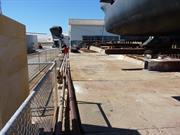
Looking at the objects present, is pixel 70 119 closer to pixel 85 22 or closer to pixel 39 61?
pixel 39 61

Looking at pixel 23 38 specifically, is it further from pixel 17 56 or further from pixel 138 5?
pixel 138 5

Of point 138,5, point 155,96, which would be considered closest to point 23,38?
point 138,5

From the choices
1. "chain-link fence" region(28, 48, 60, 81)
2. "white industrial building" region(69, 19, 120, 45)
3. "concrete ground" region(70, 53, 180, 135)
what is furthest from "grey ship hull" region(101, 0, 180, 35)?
"white industrial building" region(69, 19, 120, 45)

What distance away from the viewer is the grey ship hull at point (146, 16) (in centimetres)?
192

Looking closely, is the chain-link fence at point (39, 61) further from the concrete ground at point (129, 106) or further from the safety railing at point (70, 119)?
the concrete ground at point (129, 106)

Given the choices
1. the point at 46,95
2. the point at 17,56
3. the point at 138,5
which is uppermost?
the point at 138,5

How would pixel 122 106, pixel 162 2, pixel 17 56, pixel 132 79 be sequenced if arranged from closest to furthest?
pixel 162 2 < pixel 17 56 < pixel 122 106 < pixel 132 79

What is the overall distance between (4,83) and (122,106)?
10.1 ft

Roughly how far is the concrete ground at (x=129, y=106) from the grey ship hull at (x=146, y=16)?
7.88ft

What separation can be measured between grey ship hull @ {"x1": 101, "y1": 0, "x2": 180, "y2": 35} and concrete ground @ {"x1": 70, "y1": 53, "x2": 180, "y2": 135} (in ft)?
7.88

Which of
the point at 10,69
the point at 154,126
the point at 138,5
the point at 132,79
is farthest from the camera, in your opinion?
the point at 132,79

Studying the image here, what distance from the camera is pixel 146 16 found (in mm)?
2100

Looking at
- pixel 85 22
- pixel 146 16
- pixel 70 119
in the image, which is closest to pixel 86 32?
pixel 85 22

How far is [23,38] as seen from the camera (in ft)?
15.4
